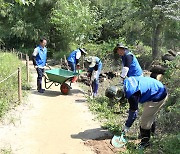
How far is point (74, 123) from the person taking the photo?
7492mm

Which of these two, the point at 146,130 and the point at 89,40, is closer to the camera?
the point at 146,130

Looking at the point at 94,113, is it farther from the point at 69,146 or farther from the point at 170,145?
the point at 170,145

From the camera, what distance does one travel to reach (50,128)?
7078 mm

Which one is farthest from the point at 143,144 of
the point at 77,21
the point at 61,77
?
the point at 77,21

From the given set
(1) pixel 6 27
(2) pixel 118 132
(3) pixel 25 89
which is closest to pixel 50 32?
(1) pixel 6 27

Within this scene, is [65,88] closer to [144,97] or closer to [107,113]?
[107,113]

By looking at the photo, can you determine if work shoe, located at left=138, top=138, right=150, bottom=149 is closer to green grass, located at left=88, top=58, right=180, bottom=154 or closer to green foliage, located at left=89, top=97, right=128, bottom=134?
green grass, located at left=88, top=58, right=180, bottom=154

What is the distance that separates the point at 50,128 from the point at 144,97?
8.11 feet

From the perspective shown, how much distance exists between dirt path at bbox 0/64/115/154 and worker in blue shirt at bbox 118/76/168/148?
2.86 feet

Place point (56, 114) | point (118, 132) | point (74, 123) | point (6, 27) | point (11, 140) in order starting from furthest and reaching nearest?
point (6, 27), point (56, 114), point (74, 123), point (118, 132), point (11, 140)

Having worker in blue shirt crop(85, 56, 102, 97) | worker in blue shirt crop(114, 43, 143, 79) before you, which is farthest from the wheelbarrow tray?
worker in blue shirt crop(114, 43, 143, 79)

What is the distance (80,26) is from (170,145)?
14722 millimetres

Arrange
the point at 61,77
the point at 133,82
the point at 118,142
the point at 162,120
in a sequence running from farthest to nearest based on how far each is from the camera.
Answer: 1. the point at 61,77
2. the point at 162,120
3. the point at 118,142
4. the point at 133,82

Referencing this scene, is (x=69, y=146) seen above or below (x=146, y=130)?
below
